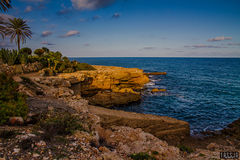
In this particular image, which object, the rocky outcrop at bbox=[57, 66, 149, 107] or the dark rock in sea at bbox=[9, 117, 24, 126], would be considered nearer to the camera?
the dark rock in sea at bbox=[9, 117, 24, 126]

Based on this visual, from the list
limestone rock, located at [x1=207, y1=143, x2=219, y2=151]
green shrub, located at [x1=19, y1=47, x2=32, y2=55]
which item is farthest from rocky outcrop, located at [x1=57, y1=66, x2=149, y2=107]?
green shrub, located at [x1=19, y1=47, x2=32, y2=55]

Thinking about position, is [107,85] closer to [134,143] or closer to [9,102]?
[134,143]

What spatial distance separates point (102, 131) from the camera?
408 inches

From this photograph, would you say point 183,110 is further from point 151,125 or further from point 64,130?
point 64,130

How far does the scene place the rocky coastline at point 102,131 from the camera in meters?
5.45

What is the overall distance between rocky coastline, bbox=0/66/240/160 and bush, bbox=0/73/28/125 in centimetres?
57

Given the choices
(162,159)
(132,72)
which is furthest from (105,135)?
(132,72)

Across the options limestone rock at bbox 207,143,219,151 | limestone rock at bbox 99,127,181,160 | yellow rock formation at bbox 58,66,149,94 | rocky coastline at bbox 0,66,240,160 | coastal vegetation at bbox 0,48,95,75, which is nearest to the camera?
rocky coastline at bbox 0,66,240,160

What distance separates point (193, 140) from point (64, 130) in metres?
12.5

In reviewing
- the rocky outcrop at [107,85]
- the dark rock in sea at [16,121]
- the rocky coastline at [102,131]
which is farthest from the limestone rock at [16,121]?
the rocky outcrop at [107,85]

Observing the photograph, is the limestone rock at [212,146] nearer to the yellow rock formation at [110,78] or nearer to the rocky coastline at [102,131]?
the rocky coastline at [102,131]

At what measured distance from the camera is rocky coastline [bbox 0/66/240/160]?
5445mm

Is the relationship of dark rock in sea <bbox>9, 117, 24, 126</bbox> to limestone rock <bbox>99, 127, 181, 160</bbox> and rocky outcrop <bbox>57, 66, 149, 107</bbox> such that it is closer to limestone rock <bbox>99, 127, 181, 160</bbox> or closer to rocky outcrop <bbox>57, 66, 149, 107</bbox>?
limestone rock <bbox>99, 127, 181, 160</bbox>

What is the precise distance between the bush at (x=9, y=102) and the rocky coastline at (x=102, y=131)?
1.86 feet
